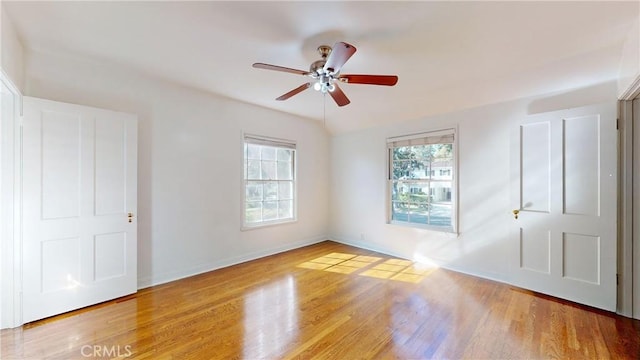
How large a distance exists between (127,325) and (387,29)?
11.4 feet

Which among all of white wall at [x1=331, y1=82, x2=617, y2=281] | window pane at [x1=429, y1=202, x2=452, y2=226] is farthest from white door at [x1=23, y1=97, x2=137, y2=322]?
window pane at [x1=429, y1=202, x2=452, y2=226]

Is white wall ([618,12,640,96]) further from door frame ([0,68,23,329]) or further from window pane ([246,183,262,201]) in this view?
door frame ([0,68,23,329])

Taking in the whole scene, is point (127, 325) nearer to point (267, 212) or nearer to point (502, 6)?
point (267, 212)

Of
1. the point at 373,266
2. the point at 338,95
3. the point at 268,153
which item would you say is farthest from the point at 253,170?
the point at 373,266

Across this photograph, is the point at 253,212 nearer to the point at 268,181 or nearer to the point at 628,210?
the point at 268,181

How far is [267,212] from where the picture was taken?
4.68 meters

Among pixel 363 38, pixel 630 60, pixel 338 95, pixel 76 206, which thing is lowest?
pixel 76 206

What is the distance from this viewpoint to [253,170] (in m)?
4.47

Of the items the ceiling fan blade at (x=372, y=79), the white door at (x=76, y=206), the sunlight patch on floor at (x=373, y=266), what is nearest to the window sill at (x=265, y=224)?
the sunlight patch on floor at (x=373, y=266)

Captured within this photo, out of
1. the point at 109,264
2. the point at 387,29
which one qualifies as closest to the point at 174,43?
the point at 387,29

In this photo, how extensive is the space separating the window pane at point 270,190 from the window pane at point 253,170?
241 millimetres

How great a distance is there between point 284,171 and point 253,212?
99 centimetres

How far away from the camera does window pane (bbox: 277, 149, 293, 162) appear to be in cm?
488

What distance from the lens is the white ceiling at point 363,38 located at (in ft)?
6.40
